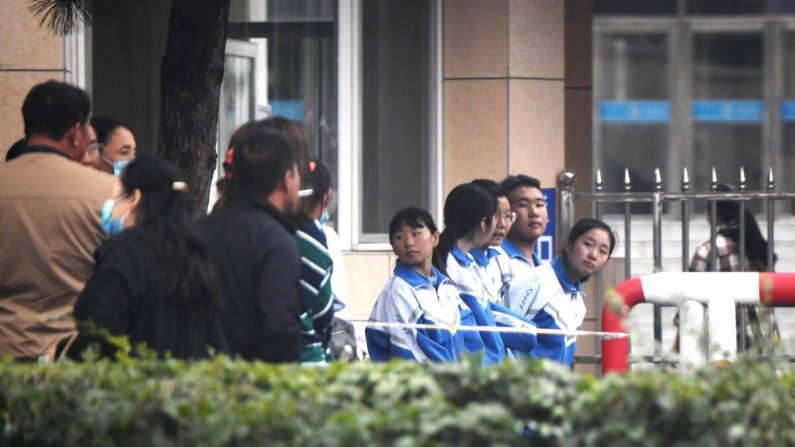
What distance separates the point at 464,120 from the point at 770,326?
7.46 metres

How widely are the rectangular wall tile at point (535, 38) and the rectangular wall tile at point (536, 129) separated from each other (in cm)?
9

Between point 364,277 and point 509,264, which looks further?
point 364,277

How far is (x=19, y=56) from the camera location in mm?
10625

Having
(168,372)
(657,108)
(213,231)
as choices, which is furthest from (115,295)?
(657,108)

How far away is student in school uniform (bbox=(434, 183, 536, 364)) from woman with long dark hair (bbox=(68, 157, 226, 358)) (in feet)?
10.0

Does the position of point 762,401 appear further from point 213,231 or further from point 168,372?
point 213,231

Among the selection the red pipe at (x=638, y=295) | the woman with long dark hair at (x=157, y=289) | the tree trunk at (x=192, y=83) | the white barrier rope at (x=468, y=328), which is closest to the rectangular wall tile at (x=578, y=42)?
the white barrier rope at (x=468, y=328)

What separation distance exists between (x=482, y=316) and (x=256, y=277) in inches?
116

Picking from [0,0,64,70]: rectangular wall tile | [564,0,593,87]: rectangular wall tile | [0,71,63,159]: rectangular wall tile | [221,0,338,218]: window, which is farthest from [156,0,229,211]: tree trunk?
[564,0,593,87]: rectangular wall tile

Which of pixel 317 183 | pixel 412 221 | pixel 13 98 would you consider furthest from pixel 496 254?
pixel 13 98

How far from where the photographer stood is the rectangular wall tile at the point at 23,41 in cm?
1059

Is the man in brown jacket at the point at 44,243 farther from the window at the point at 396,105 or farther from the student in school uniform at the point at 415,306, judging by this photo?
the window at the point at 396,105

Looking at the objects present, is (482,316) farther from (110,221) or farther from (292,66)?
(292,66)

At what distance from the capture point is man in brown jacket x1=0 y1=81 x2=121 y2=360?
232 inches
